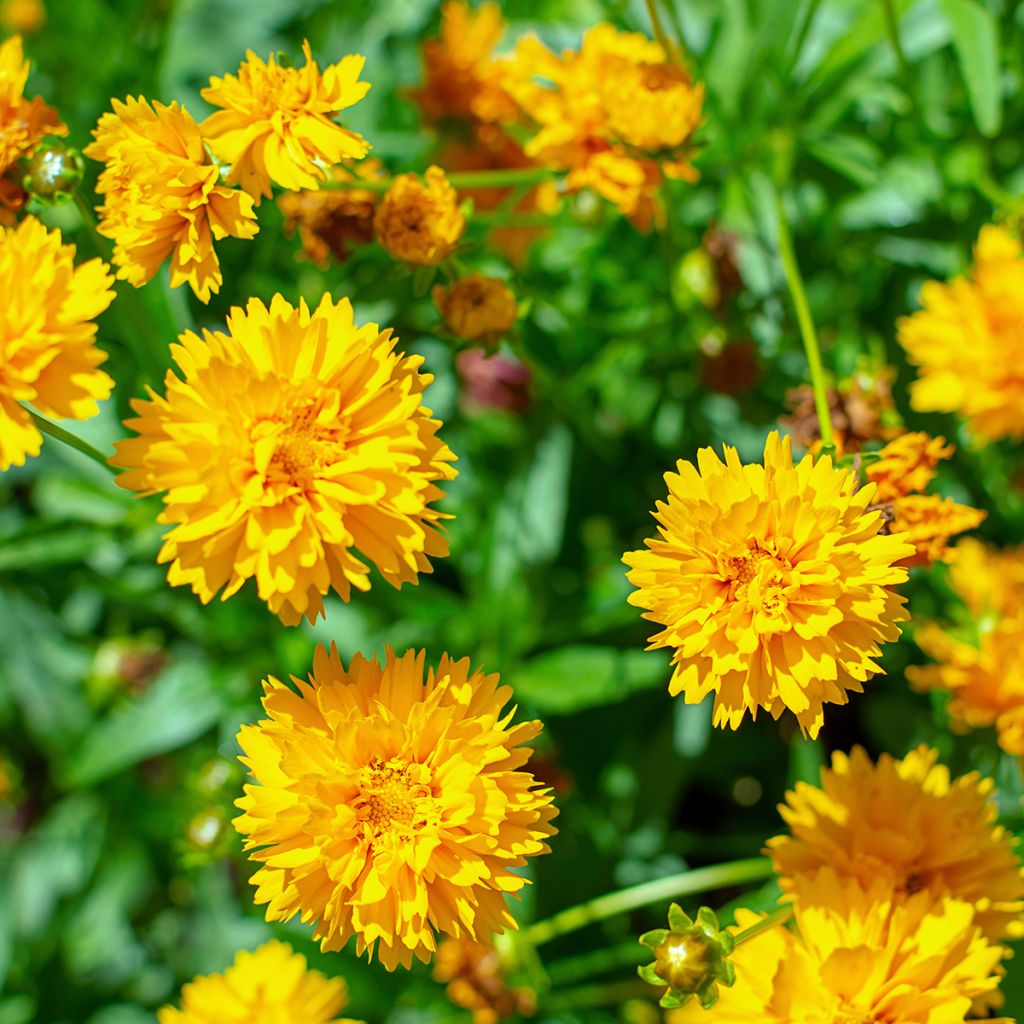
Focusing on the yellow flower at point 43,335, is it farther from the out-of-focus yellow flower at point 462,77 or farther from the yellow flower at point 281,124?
the out-of-focus yellow flower at point 462,77

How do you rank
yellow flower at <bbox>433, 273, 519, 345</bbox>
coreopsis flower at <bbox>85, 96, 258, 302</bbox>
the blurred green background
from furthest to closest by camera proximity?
the blurred green background → yellow flower at <bbox>433, 273, 519, 345</bbox> → coreopsis flower at <bbox>85, 96, 258, 302</bbox>

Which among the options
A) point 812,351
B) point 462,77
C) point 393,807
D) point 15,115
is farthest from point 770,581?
point 462,77

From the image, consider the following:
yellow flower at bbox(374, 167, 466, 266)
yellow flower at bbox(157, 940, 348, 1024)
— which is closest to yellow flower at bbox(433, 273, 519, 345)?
yellow flower at bbox(374, 167, 466, 266)

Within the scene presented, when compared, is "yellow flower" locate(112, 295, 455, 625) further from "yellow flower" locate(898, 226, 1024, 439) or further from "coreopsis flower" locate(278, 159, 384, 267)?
"yellow flower" locate(898, 226, 1024, 439)

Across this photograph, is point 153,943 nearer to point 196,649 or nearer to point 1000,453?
point 196,649

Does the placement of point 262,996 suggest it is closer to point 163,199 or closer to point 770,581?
point 770,581
